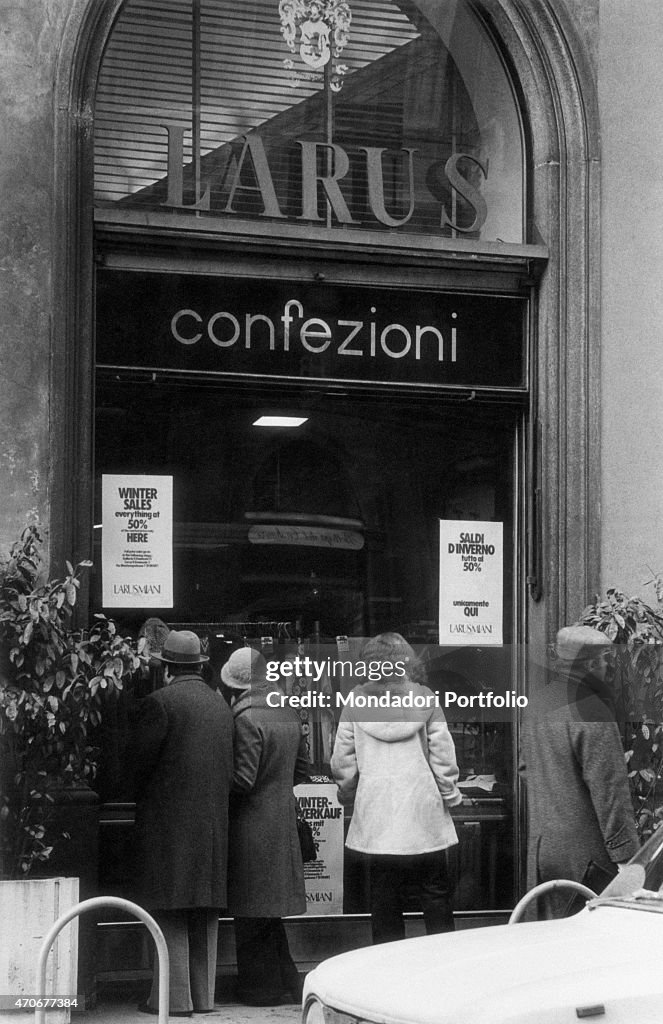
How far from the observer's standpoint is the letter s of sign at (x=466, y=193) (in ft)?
29.9

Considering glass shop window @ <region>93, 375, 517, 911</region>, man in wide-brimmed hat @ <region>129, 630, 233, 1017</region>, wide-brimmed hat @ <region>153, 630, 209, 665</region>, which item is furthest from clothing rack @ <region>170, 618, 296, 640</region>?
man in wide-brimmed hat @ <region>129, 630, 233, 1017</region>

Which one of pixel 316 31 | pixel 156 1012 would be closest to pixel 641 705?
pixel 156 1012

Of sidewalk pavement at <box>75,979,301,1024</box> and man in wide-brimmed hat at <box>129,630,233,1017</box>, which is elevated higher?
man in wide-brimmed hat at <box>129,630,233,1017</box>

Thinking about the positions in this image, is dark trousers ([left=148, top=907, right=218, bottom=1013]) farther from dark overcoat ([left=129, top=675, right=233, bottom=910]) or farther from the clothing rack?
the clothing rack

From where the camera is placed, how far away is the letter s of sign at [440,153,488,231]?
9109 millimetres

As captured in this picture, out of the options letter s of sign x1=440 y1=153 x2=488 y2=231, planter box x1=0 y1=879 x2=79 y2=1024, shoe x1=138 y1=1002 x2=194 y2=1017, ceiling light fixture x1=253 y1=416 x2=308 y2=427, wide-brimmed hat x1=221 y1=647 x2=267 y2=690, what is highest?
letter s of sign x1=440 y1=153 x2=488 y2=231

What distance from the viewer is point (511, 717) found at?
353 inches

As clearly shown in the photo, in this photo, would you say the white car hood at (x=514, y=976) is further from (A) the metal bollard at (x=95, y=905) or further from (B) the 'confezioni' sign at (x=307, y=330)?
(B) the 'confezioni' sign at (x=307, y=330)

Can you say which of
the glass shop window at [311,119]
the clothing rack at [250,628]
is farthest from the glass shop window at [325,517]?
the glass shop window at [311,119]

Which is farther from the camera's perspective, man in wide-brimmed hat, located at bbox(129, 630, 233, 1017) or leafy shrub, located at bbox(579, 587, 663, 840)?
leafy shrub, located at bbox(579, 587, 663, 840)

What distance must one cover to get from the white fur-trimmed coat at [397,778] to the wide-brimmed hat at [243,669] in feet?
2.00

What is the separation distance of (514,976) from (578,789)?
3.11 m

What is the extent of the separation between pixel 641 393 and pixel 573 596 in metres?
1.36

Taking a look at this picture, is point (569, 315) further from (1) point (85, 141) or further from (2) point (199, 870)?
(2) point (199, 870)
